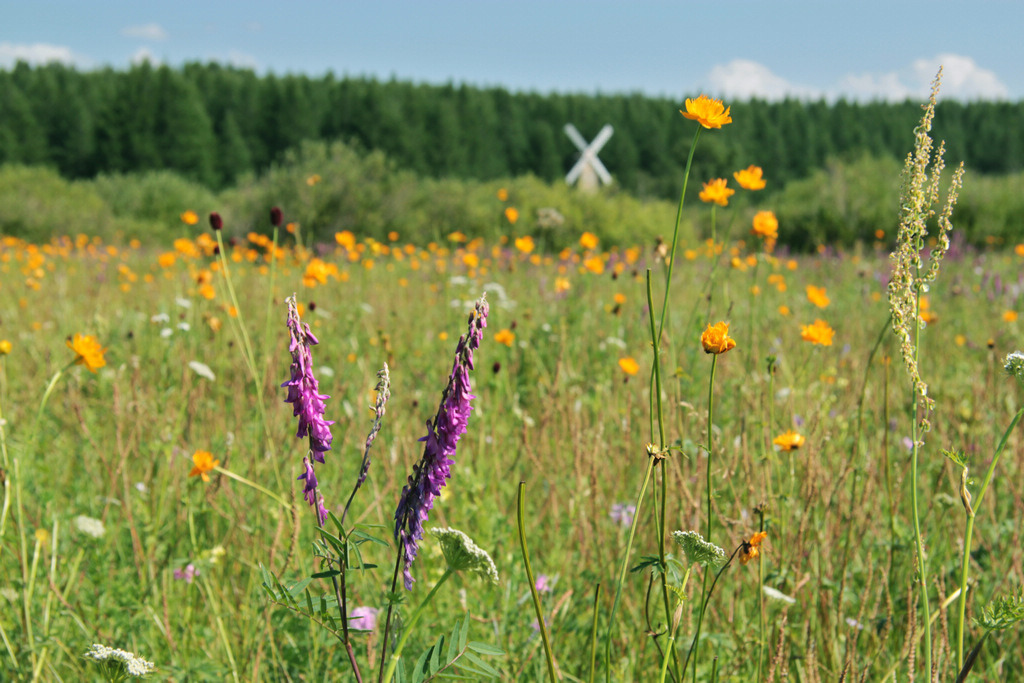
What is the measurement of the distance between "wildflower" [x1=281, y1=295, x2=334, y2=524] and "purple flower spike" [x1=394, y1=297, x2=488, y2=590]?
91mm

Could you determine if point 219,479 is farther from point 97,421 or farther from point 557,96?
point 557,96

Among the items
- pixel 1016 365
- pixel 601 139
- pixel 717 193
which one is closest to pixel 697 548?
pixel 1016 365

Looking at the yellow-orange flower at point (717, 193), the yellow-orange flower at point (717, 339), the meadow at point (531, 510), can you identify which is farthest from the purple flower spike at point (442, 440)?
the yellow-orange flower at point (717, 193)

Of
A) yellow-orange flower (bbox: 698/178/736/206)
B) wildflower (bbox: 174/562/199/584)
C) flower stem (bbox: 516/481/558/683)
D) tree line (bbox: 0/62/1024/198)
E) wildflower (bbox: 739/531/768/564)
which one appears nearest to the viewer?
flower stem (bbox: 516/481/558/683)

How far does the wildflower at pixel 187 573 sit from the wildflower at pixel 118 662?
66 cm

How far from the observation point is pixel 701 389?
2848 mm

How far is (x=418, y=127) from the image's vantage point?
1012 inches

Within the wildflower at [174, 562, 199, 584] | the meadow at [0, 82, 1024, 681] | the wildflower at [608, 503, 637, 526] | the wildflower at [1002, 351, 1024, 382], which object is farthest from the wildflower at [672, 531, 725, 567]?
the wildflower at [174, 562, 199, 584]

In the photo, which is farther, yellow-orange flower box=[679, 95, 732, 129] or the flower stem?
yellow-orange flower box=[679, 95, 732, 129]

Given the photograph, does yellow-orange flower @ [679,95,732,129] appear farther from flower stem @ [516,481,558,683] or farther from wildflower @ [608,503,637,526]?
wildflower @ [608,503,637,526]

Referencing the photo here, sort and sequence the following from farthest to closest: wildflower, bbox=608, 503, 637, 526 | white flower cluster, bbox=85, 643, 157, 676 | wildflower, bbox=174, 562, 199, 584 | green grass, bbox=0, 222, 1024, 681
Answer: wildflower, bbox=608, 503, 637, 526, wildflower, bbox=174, 562, 199, 584, green grass, bbox=0, 222, 1024, 681, white flower cluster, bbox=85, 643, 157, 676

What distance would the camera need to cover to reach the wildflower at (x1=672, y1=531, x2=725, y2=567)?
0.77m

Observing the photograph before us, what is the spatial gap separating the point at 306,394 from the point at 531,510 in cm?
138

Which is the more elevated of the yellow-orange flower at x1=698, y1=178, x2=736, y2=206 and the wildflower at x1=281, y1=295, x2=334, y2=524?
the yellow-orange flower at x1=698, y1=178, x2=736, y2=206
